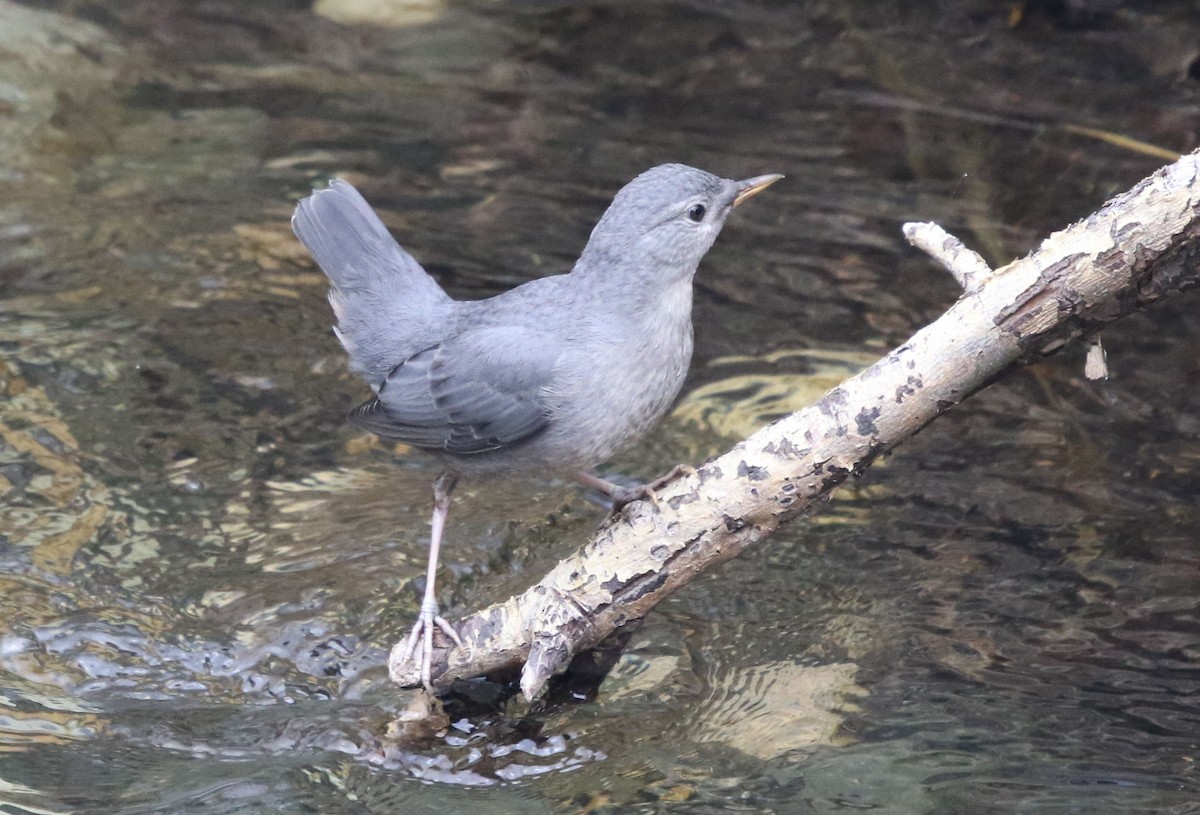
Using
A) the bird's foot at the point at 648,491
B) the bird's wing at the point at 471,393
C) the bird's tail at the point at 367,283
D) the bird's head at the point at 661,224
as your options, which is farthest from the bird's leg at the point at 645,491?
the bird's tail at the point at 367,283

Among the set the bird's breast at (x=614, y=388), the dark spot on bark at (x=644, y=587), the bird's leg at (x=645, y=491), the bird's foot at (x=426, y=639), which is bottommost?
the bird's foot at (x=426, y=639)

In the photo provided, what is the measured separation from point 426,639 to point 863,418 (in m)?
1.16

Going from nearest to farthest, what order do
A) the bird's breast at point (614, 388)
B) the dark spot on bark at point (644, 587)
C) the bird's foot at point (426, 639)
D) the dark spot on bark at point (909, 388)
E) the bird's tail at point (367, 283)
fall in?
the dark spot on bark at point (909, 388)
the dark spot on bark at point (644, 587)
the bird's foot at point (426, 639)
the bird's breast at point (614, 388)
the bird's tail at point (367, 283)

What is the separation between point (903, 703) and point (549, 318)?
1.35 m

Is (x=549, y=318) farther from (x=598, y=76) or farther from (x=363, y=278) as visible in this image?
(x=598, y=76)

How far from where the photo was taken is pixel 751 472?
2809 millimetres

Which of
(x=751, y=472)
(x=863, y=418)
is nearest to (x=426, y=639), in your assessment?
(x=751, y=472)

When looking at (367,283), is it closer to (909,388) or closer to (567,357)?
(567,357)

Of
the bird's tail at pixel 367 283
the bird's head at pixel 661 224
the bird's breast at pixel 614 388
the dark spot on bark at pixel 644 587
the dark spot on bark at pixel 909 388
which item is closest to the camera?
the dark spot on bark at pixel 909 388

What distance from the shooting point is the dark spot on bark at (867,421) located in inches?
107

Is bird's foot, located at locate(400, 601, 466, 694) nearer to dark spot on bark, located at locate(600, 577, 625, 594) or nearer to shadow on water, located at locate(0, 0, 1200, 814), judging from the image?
shadow on water, located at locate(0, 0, 1200, 814)

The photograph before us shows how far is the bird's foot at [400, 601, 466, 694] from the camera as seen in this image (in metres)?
3.12

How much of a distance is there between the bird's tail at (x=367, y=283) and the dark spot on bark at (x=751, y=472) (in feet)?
4.32

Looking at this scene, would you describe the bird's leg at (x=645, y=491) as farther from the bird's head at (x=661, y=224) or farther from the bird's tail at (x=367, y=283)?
the bird's tail at (x=367, y=283)
